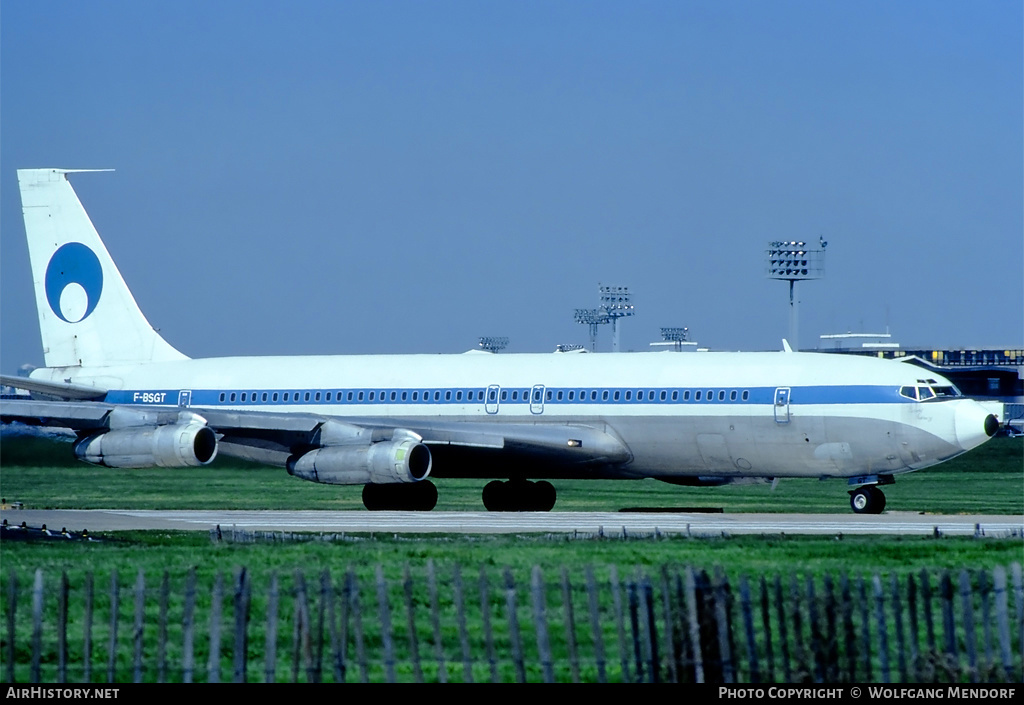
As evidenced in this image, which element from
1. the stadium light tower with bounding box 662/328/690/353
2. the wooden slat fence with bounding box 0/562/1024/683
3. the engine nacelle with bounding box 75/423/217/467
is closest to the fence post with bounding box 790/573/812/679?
the wooden slat fence with bounding box 0/562/1024/683

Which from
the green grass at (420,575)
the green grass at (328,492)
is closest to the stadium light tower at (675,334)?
the green grass at (328,492)

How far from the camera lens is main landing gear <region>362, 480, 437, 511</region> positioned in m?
47.5

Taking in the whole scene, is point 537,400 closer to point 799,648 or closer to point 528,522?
point 528,522

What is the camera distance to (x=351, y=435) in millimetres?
44469

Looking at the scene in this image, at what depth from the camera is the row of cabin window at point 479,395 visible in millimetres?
43969

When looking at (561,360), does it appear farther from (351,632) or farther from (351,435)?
(351,632)

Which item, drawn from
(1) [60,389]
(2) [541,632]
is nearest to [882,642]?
(2) [541,632]

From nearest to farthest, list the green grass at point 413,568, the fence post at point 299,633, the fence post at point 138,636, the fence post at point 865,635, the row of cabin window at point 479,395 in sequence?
the fence post at point 865,635
the fence post at point 299,633
the fence post at point 138,636
the green grass at point 413,568
the row of cabin window at point 479,395

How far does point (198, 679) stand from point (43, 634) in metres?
3.66

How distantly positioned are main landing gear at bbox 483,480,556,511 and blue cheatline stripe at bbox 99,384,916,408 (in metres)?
3.17

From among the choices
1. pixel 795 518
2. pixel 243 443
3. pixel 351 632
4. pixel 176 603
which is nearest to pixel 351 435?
pixel 243 443

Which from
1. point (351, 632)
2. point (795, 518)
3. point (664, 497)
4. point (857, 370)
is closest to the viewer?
point (351, 632)

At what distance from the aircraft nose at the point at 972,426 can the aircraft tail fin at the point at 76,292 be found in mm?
25804

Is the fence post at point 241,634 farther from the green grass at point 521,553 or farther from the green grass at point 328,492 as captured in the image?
the green grass at point 328,492
